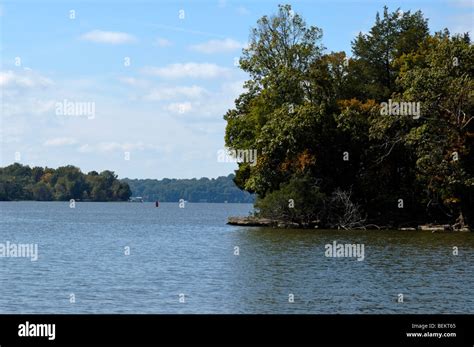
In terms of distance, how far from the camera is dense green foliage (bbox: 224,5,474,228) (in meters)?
56.9

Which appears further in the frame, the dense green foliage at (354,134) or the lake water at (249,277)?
the dense green foliage at (354,134)

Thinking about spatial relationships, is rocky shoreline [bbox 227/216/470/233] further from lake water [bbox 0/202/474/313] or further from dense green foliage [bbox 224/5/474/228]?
lake water [bbox 0/202/474/313]

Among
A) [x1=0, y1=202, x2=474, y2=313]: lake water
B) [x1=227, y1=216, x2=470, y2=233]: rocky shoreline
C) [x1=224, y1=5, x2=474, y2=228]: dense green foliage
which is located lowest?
[x1=0, y1=202, x2=474, y2=313]: lake water

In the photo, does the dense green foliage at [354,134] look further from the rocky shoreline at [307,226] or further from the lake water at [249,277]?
the lake water at [249,277]

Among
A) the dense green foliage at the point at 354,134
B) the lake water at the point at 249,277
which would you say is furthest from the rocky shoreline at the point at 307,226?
the lake water at the point at 249,277

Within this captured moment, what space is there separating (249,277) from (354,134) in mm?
31851

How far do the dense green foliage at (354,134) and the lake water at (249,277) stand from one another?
730cm

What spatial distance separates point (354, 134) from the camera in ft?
207

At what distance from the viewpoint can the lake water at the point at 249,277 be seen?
25984 mm

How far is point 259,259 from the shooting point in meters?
40.6

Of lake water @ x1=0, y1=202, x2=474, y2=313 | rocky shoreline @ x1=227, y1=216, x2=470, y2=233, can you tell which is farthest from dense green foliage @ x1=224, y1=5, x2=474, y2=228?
lake water @ x1=0, y1=202, x2=474, y2=313

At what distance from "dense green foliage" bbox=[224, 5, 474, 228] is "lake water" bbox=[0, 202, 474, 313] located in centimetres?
730
